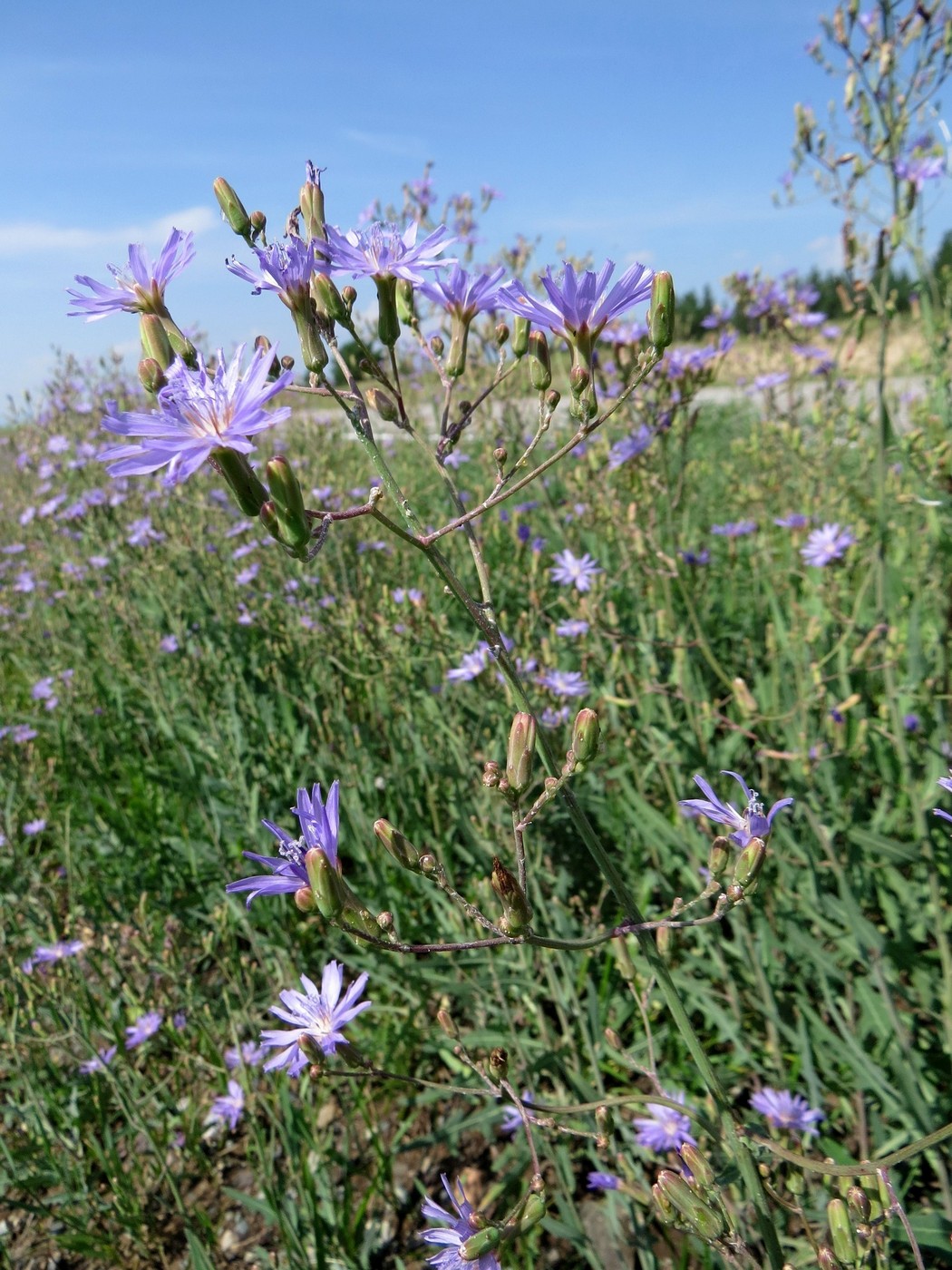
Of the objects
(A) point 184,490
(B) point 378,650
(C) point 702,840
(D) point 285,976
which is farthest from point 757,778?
(A) point 184,490

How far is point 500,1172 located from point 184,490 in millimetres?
3986

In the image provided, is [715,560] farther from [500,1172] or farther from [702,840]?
[500,1172]

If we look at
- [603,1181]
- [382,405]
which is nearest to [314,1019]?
[603,1181]

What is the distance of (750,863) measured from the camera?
1.03 meters

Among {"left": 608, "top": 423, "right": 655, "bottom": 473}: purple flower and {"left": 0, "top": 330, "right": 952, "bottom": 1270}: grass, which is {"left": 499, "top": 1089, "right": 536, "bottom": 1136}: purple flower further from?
{"left": 608, "top": 423, "right": 655, "bottom": 473}: purple flower

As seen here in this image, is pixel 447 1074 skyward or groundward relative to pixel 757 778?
groundward

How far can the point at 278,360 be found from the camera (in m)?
1.26

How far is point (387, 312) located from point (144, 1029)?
240cm

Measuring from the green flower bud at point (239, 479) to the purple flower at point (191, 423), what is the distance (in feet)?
0.04

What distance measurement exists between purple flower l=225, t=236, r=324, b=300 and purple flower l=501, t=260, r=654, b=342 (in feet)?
0.88

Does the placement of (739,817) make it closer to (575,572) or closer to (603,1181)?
(603,1181)

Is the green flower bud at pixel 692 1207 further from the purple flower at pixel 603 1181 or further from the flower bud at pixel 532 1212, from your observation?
the purple flower at pixel 603 1181

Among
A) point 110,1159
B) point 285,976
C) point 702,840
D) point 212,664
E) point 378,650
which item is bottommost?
point 110,1159

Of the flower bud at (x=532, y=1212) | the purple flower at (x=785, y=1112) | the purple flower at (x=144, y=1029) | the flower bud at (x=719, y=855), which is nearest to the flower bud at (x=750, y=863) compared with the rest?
the flower bud at (x=719, y=855)
